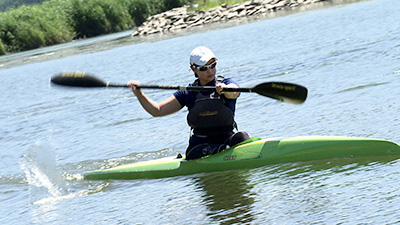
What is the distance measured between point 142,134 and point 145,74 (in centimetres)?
943

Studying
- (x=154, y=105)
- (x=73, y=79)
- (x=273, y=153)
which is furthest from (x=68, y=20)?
(x=273, y=153)

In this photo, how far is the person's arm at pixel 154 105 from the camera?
24.2ft

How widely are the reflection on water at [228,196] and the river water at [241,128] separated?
0.5 inches

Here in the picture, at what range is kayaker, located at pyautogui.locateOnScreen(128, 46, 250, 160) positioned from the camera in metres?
7.26

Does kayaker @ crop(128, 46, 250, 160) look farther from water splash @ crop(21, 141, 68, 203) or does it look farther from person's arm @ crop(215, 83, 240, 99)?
water splash @ crop(21, 141, 68, 203)

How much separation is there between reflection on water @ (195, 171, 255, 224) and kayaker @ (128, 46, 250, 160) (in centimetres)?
38

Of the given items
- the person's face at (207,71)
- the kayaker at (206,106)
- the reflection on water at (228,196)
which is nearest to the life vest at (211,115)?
the kayaker at (206,106)

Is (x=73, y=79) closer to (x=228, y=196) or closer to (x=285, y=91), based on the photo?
(x=285, y=91)

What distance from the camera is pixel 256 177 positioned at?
7133 millimetres

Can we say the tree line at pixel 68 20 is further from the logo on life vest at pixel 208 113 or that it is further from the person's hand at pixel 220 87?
the person's hand at pixel 220 87

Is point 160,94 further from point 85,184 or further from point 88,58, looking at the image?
point 88,58

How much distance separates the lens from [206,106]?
7422 millimetres

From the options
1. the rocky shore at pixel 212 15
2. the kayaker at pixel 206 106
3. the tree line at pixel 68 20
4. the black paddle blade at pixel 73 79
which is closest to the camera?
the kayaker at pixel 206 106

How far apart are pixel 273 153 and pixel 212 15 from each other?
36.5 m
